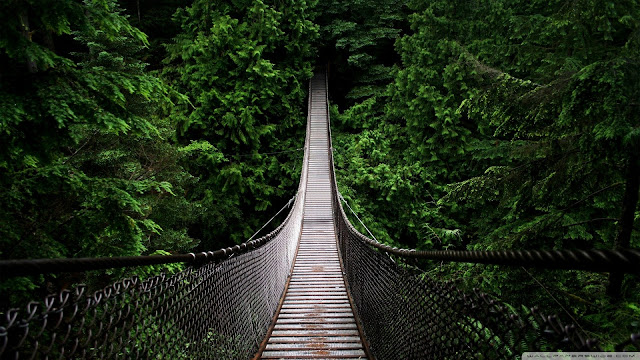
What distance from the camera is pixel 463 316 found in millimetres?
1169

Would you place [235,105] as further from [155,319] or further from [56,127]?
[155,319]

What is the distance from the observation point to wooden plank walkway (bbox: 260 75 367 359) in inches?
116

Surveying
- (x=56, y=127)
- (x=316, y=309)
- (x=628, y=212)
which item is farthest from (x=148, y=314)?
(x=628, y=212)

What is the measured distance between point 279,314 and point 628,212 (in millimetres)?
3328

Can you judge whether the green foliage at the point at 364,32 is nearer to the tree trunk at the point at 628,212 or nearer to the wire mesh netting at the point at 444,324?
the tree trunk at the point at 628,212

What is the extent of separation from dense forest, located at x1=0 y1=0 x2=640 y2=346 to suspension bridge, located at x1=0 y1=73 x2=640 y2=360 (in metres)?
0.36

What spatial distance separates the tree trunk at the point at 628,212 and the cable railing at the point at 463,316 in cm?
123

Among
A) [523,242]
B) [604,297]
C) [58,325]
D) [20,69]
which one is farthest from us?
[523,242]

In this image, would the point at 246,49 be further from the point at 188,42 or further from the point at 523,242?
the point at 523,242

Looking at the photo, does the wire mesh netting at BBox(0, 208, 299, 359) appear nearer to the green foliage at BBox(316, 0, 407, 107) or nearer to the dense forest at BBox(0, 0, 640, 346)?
the dense forest at BBox(0, 0, 640, 346)

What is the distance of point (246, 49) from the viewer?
10945mm

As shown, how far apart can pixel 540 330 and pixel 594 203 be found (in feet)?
14.3

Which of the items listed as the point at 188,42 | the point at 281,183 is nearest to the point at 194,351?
the point at 281,183

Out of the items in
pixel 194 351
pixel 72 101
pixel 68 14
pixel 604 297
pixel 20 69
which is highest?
pixel 68 14
